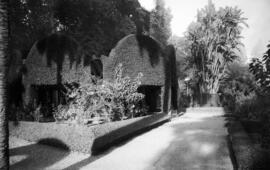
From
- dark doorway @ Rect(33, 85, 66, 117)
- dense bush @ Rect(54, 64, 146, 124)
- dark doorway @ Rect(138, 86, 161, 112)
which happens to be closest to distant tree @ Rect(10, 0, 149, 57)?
dark doorway @ Rect(33, 85, 66, 117)

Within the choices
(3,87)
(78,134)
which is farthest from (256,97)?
(3,87)

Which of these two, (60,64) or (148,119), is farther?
(60,64)

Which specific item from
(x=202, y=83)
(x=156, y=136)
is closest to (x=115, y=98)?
(x=156, y=136)

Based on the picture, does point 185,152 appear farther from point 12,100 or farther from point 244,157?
point 12,100

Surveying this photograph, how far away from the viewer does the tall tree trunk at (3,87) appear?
4164 mm

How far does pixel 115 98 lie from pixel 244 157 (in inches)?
309

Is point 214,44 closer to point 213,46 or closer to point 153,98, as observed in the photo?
point 213,46

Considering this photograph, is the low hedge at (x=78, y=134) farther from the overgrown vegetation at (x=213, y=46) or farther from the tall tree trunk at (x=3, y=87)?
the overgrown vegetation at (x=213, y=46)

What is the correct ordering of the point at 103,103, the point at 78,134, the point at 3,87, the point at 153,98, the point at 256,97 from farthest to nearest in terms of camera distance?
the point at 153,98 → the point at 256,97 → the point at 103,103 → the point at 78,134 → the point at 3,87

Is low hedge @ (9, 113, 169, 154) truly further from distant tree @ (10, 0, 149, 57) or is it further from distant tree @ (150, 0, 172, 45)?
distant tree @ (150, 0, 172, 45)

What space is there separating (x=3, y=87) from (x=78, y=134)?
3633mm

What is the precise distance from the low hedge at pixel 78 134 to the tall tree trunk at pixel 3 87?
295cm

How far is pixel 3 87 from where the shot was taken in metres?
4.28

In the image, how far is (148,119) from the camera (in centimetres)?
1170
